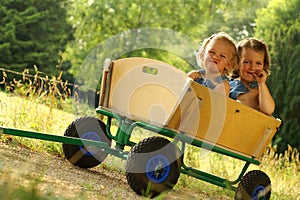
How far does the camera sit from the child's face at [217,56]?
167 inches

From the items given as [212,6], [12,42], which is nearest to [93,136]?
[12,42]

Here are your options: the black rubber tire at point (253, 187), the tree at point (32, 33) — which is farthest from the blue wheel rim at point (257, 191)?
the tree at point (32, 33)

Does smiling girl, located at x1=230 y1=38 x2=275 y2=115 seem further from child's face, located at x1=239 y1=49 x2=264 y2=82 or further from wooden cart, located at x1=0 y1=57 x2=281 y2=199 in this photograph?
wooden cart, located at x1=0 y1=57 x2=281 y2=199

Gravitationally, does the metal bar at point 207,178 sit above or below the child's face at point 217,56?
below

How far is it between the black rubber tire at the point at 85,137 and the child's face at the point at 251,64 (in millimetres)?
1165

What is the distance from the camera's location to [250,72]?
14.8ft

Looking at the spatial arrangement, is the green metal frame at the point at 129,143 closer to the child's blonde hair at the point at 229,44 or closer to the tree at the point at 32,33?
the child's blonde hair at the point at 229,44

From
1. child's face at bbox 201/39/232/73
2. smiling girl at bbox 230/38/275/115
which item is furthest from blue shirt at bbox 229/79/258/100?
child's face at bbox 201/39/232/73

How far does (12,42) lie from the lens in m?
22.9

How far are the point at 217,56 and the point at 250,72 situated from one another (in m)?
0.39

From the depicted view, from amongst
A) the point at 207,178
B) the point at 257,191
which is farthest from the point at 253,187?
the point at 207,178

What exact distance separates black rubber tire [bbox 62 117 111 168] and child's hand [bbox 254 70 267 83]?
121cm

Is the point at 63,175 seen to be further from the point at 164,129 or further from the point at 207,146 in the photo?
the point at 207,146

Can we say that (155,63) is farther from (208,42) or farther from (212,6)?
(212,6)
